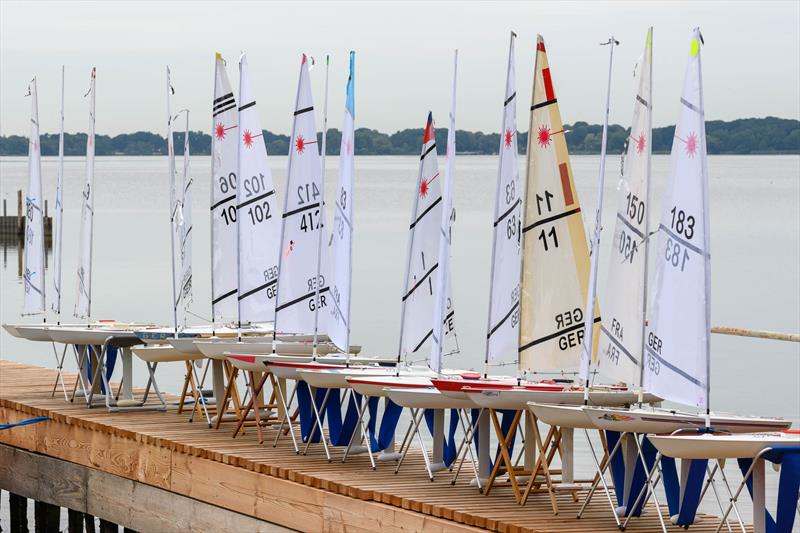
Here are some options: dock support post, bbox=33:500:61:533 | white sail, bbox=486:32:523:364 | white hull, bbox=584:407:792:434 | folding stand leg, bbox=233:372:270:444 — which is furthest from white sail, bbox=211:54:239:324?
white hull, bbox=584:407:792:434

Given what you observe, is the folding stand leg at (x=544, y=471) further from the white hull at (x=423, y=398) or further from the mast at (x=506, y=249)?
the mast at (x=506, y=249)

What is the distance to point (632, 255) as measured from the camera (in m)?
10.8

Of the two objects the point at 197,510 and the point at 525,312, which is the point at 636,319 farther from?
the point at 197,510

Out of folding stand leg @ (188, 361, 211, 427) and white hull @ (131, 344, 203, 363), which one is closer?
folding stand leg @ (188, 361, 211, 427)

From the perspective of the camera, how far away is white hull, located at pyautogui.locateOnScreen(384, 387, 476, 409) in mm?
11398

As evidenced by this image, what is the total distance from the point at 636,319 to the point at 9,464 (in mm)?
7626

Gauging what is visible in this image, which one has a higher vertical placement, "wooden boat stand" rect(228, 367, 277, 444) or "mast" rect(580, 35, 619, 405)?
"mast" rect(580, 35, 619, 405)

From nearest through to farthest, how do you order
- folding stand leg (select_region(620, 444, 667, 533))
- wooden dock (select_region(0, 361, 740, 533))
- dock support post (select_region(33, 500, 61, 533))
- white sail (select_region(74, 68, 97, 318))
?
folding stand leg (select_region(620, 444, 667, 533)) < wooden dock (select_region(0, 361, 740, 533)) < dock support post (select_region(33, 500, 61, 533)) < white sail (select_region(74, 68, 97, 318))

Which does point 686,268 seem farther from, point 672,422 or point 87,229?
point 87,229

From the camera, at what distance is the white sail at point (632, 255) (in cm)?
1073

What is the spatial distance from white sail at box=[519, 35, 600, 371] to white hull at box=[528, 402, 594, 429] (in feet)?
4.30

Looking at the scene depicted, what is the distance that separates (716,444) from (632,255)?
6.87ft

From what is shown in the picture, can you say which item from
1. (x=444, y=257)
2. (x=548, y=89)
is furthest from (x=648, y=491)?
(x=548, y=89)

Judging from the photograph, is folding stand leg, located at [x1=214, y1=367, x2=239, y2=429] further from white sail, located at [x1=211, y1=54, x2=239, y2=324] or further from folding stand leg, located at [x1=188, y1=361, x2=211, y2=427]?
white sail, located at [x1=211, y1=54, x2=239, y2=324]
